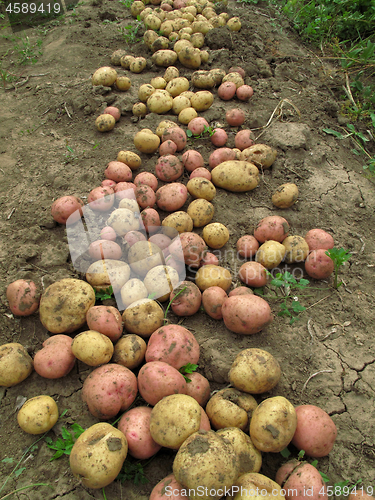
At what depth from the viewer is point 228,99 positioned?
414 centimetres

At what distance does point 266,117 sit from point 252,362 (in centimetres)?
306

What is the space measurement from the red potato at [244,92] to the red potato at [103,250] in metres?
2.78

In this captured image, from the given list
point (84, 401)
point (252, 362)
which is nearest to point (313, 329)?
point (252, 362)

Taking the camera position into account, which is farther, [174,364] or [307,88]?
[307,88]

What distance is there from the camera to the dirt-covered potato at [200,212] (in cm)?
280

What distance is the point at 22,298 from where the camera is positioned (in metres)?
2.20

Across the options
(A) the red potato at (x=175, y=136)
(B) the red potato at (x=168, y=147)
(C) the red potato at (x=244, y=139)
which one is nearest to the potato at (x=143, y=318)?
(B) the red potato at (x=168, y=147)

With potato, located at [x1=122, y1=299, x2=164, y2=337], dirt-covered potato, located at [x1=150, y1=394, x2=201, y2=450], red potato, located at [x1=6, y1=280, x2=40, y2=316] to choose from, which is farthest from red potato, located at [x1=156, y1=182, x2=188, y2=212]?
dirt-covered potato, located at [x1=150, y1=394, x2=201, y2=450]

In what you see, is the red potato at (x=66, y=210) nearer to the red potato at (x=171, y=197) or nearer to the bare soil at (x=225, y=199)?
the bare soil at (x=225, y=199)

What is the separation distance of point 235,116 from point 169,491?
3.57m

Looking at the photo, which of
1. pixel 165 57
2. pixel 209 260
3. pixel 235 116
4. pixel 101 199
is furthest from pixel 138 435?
pixel 165 57

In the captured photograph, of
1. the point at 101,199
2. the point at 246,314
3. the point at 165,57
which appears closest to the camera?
the point at 246,314

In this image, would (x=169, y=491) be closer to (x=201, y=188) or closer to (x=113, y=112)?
(x=201, y=188)

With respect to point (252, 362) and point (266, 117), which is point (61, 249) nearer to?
point (252, 362)
